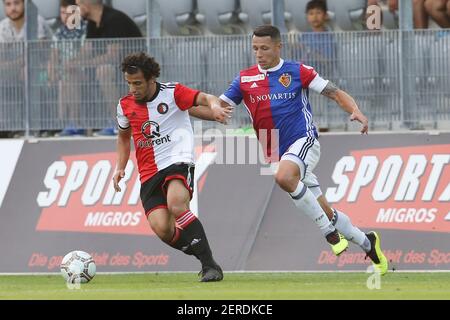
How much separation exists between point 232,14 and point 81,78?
225 centimetres

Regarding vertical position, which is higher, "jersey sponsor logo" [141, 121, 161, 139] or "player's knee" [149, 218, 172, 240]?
"jersey sponsor logo" [141, 121, 161, 139]

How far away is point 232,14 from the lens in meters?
18.2

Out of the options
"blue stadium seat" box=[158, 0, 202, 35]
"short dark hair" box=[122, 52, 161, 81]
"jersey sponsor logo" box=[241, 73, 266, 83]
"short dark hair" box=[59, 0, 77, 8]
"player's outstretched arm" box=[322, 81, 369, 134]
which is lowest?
"player's outstretched arm" box=[322, 81, 369, 134]

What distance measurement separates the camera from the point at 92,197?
17500mm

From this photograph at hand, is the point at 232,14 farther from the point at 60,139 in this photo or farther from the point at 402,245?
the point at 402,245

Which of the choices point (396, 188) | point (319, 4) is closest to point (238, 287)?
point (396, 188)

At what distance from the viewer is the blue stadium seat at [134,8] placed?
1834cm

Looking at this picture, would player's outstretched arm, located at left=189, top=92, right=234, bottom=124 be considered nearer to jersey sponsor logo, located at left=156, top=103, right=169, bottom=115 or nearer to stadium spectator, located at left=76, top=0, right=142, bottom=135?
jersey sponsor logo, located at left=156, top=103, right=169, bottom=115

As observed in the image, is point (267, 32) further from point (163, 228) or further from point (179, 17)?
point (179, 17)

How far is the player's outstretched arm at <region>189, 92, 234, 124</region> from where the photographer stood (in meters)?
13.3

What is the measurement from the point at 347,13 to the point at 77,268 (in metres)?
5.71

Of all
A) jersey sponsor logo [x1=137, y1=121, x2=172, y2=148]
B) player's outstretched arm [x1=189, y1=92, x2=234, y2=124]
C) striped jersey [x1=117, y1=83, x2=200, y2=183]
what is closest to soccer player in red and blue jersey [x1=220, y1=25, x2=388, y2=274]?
player's outstretched arm [x1=189, y1=92, x2=234, y2=124]
